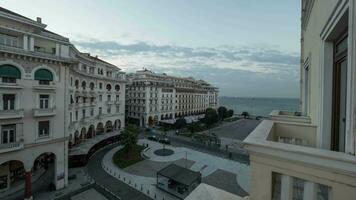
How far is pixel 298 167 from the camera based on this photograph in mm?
2625

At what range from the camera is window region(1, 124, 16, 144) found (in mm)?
17172

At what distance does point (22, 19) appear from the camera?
17.9 meters

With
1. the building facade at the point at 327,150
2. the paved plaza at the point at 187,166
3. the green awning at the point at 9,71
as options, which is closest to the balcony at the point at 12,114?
the green awning at the point at 9,71

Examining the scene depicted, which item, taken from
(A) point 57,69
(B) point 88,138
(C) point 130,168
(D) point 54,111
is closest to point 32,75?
(A) point 57,69

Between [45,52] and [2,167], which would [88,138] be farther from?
[45,52]

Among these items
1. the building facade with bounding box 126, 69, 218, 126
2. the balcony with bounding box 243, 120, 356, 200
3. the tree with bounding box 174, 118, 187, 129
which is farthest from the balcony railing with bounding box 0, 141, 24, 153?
the building facade with bounding box 126, 69, 218, 126

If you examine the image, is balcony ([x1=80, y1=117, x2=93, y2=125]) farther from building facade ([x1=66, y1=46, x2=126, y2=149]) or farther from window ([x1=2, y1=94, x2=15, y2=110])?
window ([x1=2, y1=94, x2=15, y2=110])

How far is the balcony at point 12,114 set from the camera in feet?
55.2

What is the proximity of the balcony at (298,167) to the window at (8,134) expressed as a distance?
860 inches

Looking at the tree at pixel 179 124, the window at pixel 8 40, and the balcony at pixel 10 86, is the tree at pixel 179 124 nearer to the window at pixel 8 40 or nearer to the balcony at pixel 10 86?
the balcony at pixel 10 86

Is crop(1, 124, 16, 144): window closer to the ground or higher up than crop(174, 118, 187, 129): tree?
higher up

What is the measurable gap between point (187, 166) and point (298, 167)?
89.3 ft

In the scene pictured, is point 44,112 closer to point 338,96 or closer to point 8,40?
point 8,40

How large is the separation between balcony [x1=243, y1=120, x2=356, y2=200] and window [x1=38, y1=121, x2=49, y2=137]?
2229 centimetres
